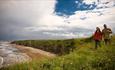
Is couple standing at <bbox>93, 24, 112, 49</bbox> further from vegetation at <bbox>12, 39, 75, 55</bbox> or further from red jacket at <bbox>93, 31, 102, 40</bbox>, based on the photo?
vegetation at <bbox>12, 39, 75, 55</bbox>

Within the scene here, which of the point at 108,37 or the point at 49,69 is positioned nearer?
the point at 49,69

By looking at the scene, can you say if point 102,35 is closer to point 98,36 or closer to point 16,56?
point 98,36

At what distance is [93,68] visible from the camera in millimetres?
7832

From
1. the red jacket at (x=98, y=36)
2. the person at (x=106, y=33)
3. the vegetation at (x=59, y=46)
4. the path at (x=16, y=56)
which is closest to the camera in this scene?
the red jacket at (x=98, y=36)

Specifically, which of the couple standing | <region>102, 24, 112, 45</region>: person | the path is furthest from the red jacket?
the path

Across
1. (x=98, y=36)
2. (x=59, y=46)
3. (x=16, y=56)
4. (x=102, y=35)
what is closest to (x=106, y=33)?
(x=102, y=35)

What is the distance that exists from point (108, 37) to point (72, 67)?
6249 millimetres

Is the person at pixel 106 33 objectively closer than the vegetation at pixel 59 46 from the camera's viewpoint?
Yes

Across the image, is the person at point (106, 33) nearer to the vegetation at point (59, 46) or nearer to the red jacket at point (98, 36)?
the red jacket at point (98, 36)

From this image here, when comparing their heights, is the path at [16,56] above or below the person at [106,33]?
below

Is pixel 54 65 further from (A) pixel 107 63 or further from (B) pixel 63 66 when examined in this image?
(A) pixel 107 63

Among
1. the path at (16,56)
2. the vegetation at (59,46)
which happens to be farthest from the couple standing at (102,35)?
the vegetation at (59,46)

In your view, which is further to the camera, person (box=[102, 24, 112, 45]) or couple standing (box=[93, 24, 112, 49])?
person (box=[102, 24, 112, 45])

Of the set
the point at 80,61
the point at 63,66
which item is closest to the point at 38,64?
the point at 63,66
